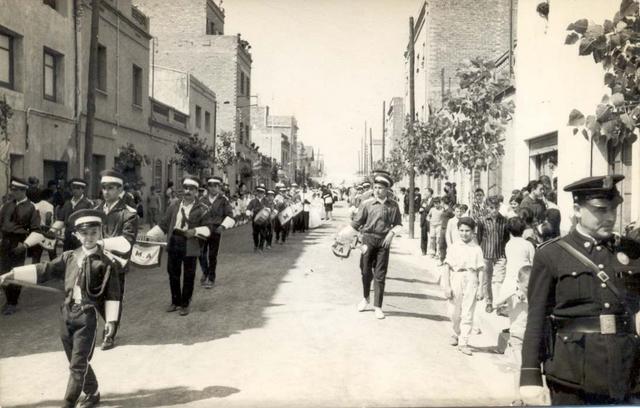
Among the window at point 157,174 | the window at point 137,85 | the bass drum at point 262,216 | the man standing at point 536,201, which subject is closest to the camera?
the man standing at point 536,201

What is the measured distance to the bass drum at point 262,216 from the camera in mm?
14711

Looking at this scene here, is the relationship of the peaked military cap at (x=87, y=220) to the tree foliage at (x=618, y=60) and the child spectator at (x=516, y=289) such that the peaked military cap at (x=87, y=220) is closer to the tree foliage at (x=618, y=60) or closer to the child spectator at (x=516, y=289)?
Result: the child spectator at (x=516, y=289)

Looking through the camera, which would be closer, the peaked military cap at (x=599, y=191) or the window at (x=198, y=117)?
the peaked military cap at (x=599, y=191)

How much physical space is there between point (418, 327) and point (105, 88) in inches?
561

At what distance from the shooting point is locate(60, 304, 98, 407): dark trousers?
178 inches

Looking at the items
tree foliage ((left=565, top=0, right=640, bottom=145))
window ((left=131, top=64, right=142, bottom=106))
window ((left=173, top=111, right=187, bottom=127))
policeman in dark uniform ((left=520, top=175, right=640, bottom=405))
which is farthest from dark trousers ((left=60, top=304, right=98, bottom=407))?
window ((left=173, top=111, right=187, bottom=127))

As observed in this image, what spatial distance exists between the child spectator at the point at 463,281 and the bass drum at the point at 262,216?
8.29 meters

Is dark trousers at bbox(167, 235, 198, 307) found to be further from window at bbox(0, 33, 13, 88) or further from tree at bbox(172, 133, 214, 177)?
tree at bbox(172, 133, 214, 177)

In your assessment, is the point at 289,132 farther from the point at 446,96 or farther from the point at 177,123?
the point at 446,96

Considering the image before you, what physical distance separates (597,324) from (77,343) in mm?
3373

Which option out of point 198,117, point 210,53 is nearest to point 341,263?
point 198,117

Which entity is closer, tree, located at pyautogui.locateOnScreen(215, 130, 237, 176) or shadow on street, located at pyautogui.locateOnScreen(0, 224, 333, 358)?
shadow on street, located at pyautogui.locateOnScreen(0, 224, 333, 358)

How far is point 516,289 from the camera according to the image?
223 inches

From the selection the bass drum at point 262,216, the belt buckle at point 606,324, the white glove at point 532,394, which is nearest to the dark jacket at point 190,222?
the white glove at point 532,394
